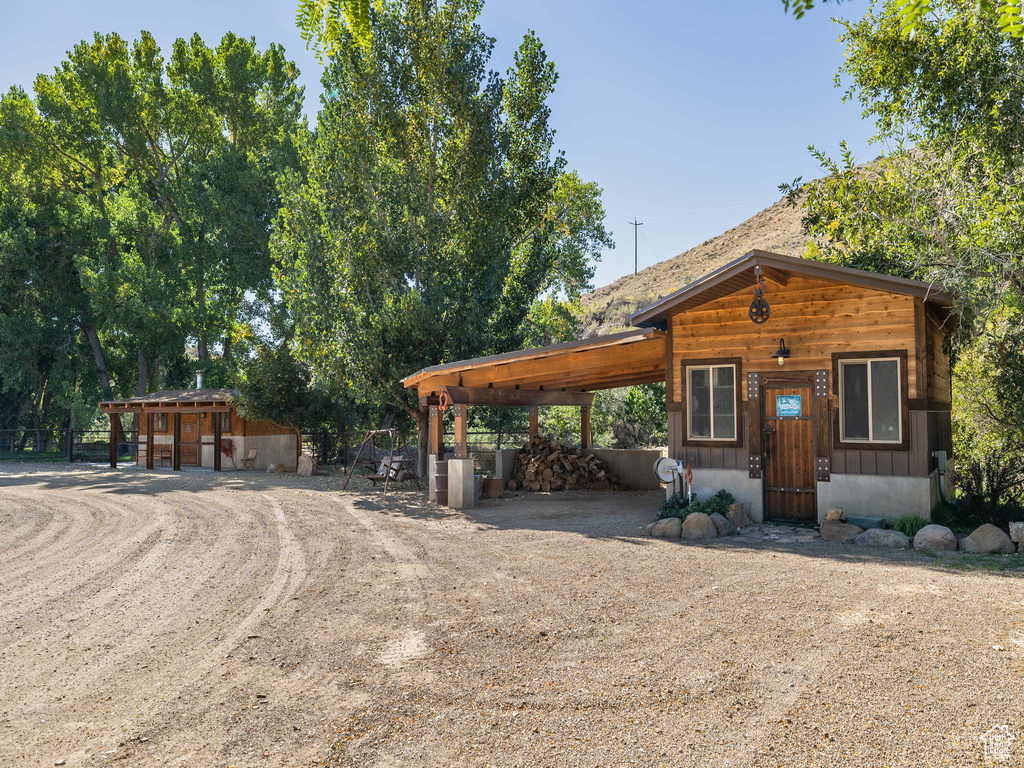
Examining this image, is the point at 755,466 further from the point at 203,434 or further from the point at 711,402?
the point at 203,434

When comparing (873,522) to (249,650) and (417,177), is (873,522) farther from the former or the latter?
(417,177)

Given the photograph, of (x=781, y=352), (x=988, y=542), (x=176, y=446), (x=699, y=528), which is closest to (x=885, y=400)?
(x=781, y=352)

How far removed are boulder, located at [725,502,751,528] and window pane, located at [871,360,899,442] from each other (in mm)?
1982

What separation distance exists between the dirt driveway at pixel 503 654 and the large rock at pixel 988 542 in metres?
0.49

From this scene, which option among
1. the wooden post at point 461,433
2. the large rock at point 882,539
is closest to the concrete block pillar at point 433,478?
the wooden post at point 461,433

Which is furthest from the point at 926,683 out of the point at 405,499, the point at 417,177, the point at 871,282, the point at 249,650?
the point at 417,177

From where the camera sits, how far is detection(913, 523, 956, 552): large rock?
8.14 m

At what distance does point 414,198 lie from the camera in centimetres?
1767

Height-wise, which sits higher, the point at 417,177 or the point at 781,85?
the point at 417,177

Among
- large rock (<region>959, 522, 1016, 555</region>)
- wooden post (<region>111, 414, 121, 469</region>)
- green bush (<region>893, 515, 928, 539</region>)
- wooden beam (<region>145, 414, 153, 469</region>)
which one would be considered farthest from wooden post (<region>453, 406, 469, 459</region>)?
wooden post (<region>111, 414, 121, 469</region>)

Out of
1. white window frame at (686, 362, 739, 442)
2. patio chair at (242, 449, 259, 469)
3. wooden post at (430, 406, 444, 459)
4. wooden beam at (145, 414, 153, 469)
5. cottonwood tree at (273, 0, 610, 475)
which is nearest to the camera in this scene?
white window frame at (686, 362, 739, 442)

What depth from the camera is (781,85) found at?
16.0 ft

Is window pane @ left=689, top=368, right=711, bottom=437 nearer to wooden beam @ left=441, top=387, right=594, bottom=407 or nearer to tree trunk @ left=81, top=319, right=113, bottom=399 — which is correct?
wooden beam @ left=441, top=387, right=594, bottom=407

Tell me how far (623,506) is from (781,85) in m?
8.85
